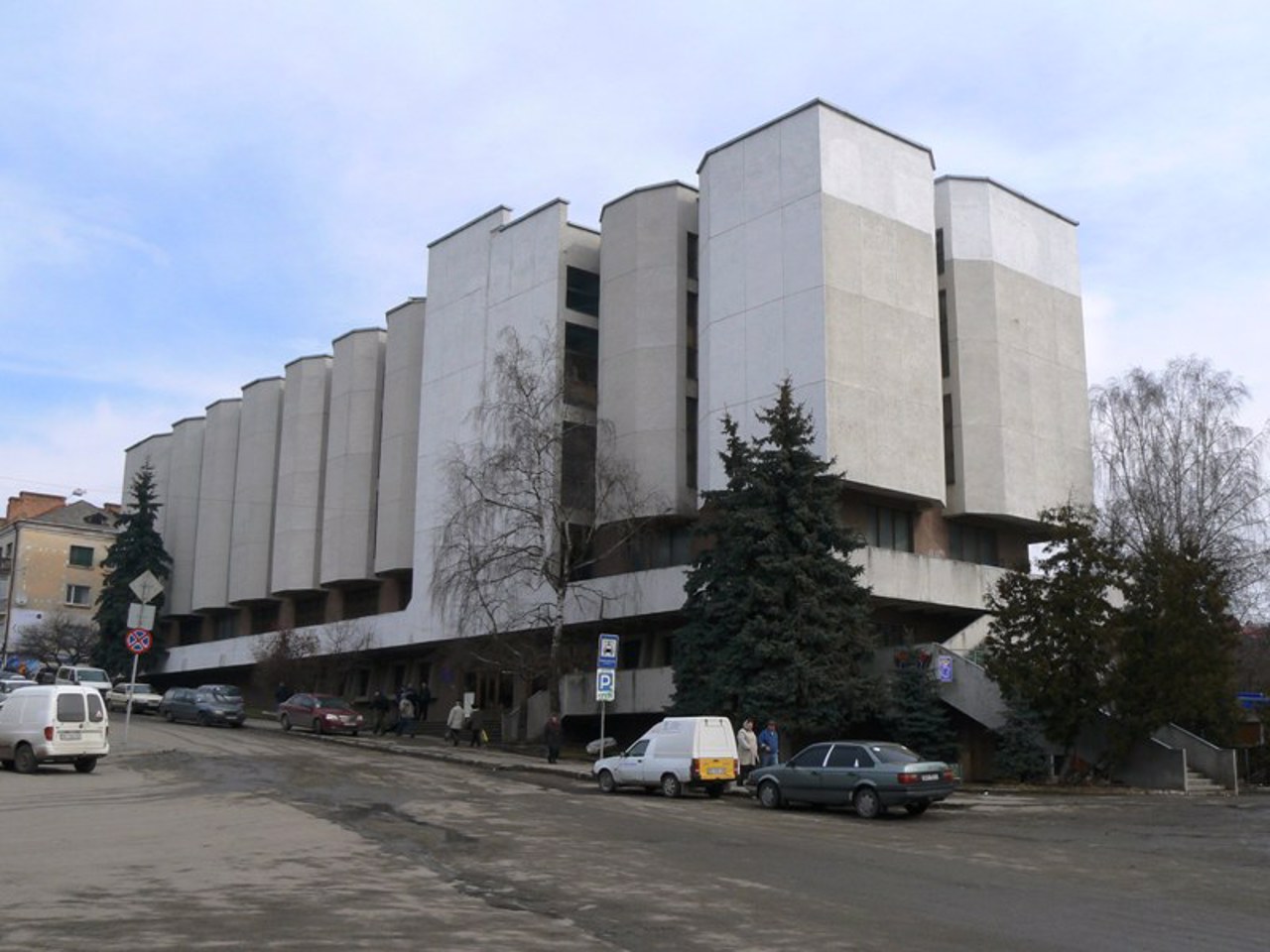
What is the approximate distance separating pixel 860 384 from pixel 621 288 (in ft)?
36.6

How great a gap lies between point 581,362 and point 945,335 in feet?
48.1

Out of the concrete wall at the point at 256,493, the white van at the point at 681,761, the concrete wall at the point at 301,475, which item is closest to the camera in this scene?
the white van at the point at 681,761

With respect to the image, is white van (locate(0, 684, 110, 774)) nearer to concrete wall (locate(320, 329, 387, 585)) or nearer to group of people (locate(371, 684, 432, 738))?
group of people (locate(371, 684, 432, 738))

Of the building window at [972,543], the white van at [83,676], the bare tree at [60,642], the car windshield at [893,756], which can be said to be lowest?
the car windshield at [893,756]

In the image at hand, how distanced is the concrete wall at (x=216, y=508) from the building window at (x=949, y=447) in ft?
144

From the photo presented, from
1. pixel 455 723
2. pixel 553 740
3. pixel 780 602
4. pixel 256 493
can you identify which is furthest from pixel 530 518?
pixel 256 493

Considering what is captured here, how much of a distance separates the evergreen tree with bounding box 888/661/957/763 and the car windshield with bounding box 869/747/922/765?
31.6ft

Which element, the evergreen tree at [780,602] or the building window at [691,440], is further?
the building window at [691,440]

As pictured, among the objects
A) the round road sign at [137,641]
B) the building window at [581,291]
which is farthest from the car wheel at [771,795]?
the building window at [581,291]

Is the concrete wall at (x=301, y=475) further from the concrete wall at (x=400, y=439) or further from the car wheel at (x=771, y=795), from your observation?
the car wheel at (x=771, y=795)

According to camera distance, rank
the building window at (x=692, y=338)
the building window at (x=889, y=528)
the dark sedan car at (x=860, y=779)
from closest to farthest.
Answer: the dark sedan car at (x=860, y=779)
the building window at (x=889, y=528)
the building window at (x=692, y=338)

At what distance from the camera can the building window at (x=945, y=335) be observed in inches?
1746

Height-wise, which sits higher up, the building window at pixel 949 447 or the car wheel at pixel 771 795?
the building window at pixel 949 447

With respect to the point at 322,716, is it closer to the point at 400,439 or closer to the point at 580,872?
the point at 400,439
